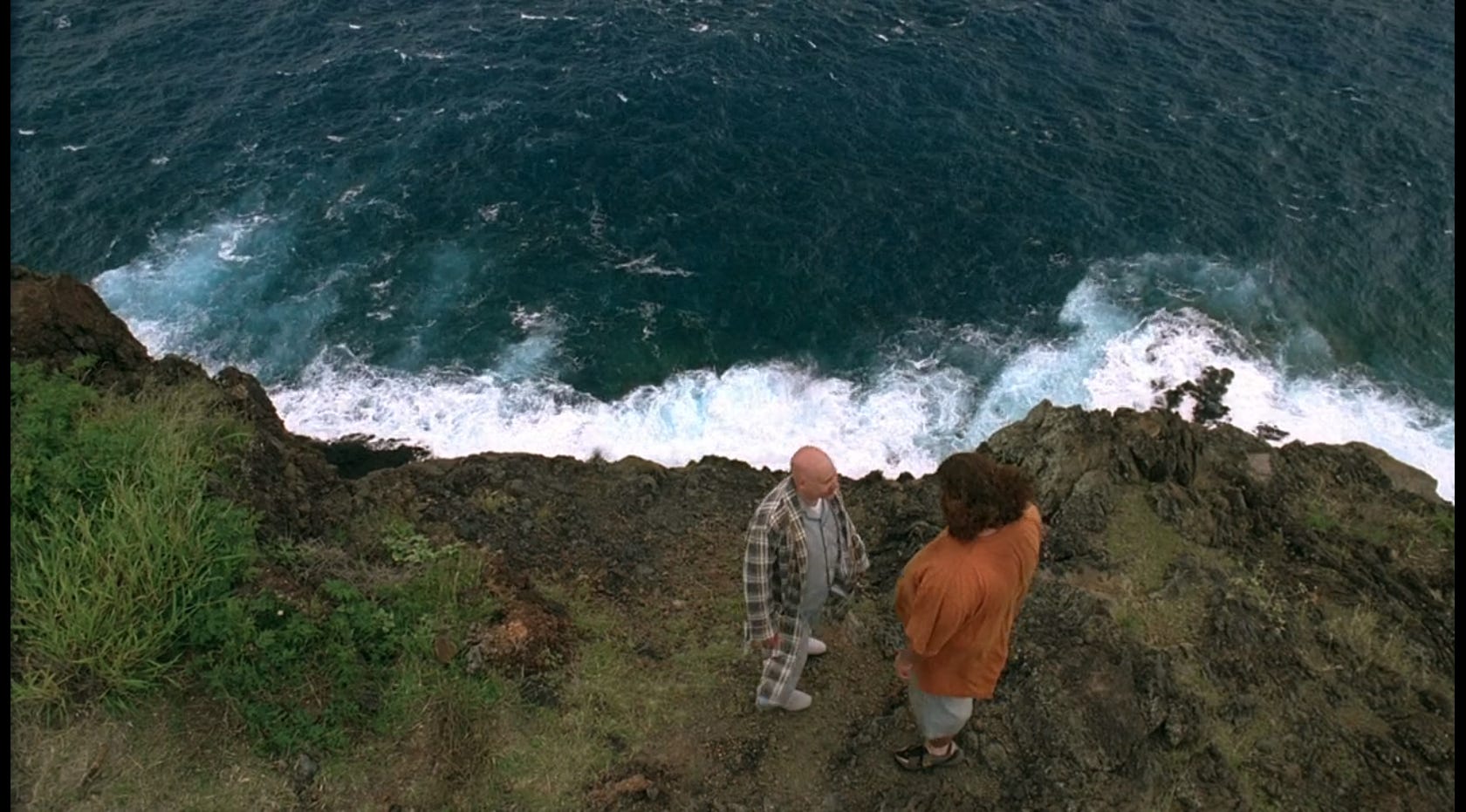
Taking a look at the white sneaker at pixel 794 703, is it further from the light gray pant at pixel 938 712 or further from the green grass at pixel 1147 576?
the green grass at pixel 1147 576

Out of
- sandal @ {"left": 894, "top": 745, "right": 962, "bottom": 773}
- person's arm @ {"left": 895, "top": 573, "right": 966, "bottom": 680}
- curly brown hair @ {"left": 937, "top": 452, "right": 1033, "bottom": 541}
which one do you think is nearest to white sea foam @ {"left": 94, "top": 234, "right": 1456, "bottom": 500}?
sandal @ {"left": 894, "top": 745, "right": 962, "bottom": 773}

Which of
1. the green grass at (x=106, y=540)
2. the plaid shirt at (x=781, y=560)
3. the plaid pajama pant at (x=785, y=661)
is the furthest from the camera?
the plaid pajama pant at (x=785, y=661)

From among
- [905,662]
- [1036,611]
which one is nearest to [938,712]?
[905,662]

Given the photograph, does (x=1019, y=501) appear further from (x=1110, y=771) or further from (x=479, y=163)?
(x=479, y=163)

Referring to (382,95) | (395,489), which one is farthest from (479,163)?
(395,489)

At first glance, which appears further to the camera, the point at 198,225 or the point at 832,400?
the point at 198,225

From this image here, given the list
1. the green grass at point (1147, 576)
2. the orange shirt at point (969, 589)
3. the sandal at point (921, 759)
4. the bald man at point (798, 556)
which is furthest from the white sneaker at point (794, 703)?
the green grass at point (1147, 576)

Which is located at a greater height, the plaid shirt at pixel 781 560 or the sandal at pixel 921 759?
the plaid shirt at pixel 781 560

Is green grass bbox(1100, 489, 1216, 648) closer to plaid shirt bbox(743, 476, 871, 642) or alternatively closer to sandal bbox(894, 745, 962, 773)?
sandal bbox(894, 745, 962, 773)
